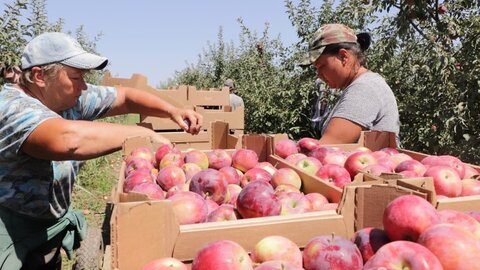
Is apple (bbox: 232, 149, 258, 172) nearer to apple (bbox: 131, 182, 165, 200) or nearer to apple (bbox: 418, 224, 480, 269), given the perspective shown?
apple (bbox: 131, 182, 165, 200)

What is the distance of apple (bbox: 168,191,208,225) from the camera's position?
5.08 ft

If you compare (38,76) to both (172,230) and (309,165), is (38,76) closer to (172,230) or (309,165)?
(172,230)

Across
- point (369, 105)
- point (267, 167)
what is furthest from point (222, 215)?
point (369, 105)

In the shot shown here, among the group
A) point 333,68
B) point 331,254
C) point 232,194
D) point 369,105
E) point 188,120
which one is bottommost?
point 232,194

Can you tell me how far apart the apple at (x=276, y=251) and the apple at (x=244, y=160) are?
1139 millimetres

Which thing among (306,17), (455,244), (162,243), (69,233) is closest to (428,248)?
(455,244)

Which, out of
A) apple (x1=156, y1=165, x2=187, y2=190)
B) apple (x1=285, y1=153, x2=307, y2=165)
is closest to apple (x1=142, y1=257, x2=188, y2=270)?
apple (x1=156, y1=165, x2=187, y2=190)

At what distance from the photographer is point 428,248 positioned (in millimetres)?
1179

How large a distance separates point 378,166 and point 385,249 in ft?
3.19

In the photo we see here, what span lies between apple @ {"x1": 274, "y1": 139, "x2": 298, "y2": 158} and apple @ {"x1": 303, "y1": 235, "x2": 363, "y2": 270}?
4.83ft

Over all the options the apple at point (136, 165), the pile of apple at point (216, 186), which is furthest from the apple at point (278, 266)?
the apple at point (136, 165)

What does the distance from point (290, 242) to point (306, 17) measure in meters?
6.33

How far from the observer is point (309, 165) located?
2346 mm

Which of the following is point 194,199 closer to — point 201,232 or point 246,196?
point 246,196
